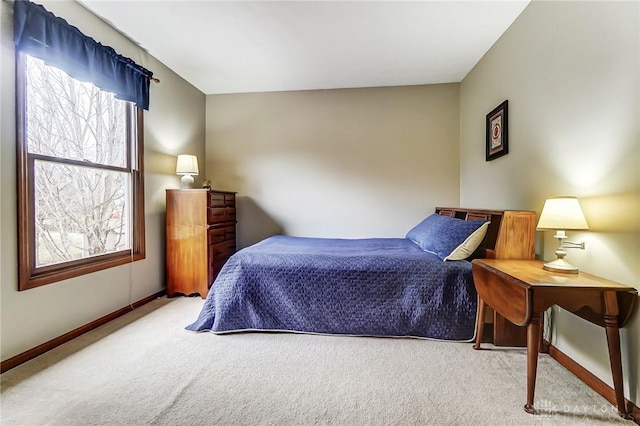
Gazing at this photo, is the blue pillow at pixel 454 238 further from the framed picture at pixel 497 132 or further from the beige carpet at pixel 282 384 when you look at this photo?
the framed picture at pixel 497 132

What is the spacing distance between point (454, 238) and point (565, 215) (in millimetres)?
841

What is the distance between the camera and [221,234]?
3.40m

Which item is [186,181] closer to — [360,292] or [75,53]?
[75,53]

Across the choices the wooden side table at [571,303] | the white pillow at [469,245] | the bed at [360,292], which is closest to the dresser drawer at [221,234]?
the bed at [360,292]

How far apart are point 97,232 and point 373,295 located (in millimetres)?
2355

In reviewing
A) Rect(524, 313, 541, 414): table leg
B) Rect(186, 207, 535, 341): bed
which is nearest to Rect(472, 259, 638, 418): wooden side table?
Rect(524, 313, 541, 414): table leg

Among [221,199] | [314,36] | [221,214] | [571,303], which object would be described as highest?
[314,36]

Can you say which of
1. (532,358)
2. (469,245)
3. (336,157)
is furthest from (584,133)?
(336,157)

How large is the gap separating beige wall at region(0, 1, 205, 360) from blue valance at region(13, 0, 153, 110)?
0.27 feet

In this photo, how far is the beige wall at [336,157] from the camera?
3.68 meters

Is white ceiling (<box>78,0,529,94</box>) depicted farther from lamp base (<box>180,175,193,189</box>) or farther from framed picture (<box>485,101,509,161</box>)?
lamp base (<box>180,175,193,189</box>)

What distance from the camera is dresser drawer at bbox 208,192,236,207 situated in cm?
317

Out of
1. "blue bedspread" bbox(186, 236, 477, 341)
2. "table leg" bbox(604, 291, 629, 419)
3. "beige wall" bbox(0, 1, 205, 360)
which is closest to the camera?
"table leg" bbox(604, 291, 629, 419)

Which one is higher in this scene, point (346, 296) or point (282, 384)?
point (346, 296)
